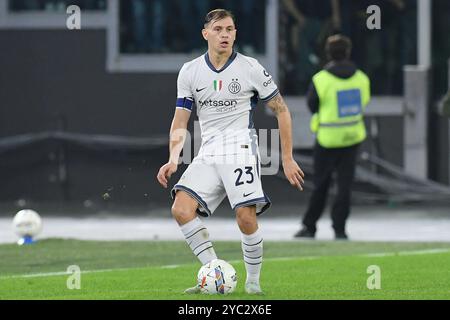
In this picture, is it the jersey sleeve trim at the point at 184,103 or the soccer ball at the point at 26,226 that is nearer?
the jersey sleeve trim at the point at 184,103

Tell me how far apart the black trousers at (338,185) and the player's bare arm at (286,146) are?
6.69 meters

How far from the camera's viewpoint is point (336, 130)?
18.3m

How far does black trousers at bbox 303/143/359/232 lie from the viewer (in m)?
18.3

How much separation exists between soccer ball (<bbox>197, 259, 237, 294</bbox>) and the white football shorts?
0.40 metres

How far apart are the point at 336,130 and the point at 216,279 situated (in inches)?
281

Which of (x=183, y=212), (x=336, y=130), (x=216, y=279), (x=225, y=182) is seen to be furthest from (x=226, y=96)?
(x=336, y=130)

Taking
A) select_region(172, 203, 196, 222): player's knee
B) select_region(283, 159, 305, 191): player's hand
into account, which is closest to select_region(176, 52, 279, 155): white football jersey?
select_region(283, 159, 305, 191): player's hand

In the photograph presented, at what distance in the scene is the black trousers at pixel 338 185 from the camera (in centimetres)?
1828

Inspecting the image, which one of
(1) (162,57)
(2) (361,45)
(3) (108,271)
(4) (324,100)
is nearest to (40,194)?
(1) (162,57)

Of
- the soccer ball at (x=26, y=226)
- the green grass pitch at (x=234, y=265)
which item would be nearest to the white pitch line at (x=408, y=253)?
the green grass pitch at (x=234, y=265)

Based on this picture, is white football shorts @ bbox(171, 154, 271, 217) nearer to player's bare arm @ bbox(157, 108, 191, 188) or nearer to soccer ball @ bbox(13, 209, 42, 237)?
player's bare arm @ bbox(157, 108, 191, 188)

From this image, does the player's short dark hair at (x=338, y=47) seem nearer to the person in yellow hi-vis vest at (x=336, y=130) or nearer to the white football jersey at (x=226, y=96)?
the person in yellow hi-vis vest at (x=336, y=130)

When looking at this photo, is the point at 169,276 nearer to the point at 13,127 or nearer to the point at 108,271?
the point at 108,271
